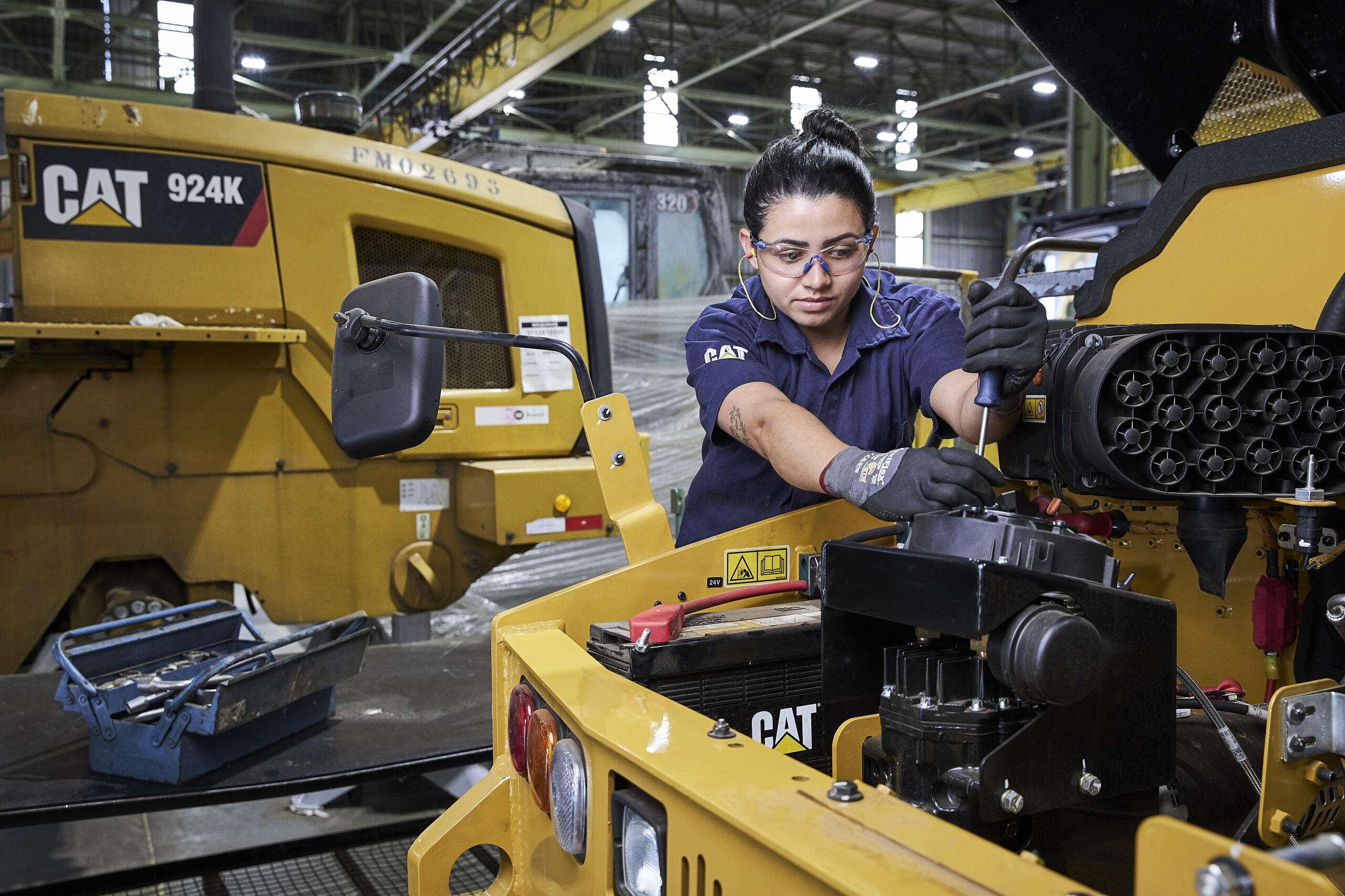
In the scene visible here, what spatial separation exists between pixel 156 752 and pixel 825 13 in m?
10.1

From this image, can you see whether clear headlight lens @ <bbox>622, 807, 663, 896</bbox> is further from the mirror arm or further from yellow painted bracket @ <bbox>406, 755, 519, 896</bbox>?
the mirror arm

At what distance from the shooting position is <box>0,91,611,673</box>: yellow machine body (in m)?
3.32

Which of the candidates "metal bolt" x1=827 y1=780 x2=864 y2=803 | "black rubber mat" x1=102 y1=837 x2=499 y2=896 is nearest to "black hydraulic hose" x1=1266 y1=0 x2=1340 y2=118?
"metal bolt" x1=827 y1=780 x2=864 y2=803

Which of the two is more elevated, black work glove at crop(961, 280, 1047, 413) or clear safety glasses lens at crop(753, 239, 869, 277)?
clear safety glasses lens at crop(753, 239, 869, 277)

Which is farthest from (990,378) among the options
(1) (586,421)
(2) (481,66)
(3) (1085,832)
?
(2) (481,66)

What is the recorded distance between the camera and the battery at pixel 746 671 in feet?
4.77

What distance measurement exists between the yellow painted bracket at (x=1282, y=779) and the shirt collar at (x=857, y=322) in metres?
0.95

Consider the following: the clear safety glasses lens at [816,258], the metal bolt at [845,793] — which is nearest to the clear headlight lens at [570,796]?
the metal bolt at [845,793]

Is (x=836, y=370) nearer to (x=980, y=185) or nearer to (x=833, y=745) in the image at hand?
(x=833, y=745)

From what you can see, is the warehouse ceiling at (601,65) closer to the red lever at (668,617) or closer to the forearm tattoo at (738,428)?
the forearm tattoo at (738,428)

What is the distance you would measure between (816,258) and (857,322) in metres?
0.24

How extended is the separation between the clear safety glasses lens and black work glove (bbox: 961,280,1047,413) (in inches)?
18.8

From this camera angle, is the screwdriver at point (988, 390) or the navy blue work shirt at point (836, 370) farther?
the navy blue work shirt at point (836, 370)

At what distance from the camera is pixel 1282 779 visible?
118cm
